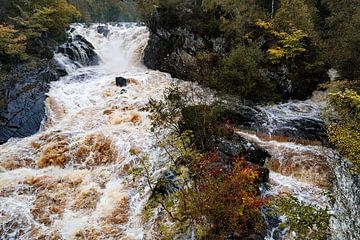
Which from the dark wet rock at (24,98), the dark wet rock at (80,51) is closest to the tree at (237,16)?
the dark wet rock at (24,98)

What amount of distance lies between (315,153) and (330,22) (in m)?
10.0

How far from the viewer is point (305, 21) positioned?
56.8 ft

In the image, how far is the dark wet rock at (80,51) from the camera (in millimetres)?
23766

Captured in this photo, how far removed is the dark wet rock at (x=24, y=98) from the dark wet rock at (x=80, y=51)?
11.8 feet

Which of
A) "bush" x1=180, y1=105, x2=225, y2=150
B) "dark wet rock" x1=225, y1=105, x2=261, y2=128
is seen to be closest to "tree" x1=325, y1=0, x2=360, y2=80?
"dark wet rock" x1=225, y1=105, x2=261, y2=128

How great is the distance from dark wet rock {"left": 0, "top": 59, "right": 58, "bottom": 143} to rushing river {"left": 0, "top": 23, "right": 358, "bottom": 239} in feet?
1.83

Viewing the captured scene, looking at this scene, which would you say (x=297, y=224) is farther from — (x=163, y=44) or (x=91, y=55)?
(x=91, y=55)

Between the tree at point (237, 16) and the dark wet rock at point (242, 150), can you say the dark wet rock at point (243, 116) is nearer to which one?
the dark wet rock at point (242, 150)

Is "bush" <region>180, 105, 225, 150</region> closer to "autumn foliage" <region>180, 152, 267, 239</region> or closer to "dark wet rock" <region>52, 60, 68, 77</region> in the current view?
"autumn foliage" <region>180, 152, 267, 239</region>

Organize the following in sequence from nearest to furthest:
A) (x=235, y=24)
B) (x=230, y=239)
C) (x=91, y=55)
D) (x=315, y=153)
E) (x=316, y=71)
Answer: (x=230, y=239) → (x=315, y=153) → (x=316, y=71) → (x=235, y=24) → (x=91, y=55)

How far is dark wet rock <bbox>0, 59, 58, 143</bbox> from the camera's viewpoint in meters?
14.8

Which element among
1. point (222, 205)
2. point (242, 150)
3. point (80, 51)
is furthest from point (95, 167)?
point (80, 51)

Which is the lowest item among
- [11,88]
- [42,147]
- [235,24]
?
[42,147]

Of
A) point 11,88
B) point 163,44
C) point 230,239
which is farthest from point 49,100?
point 230,239
